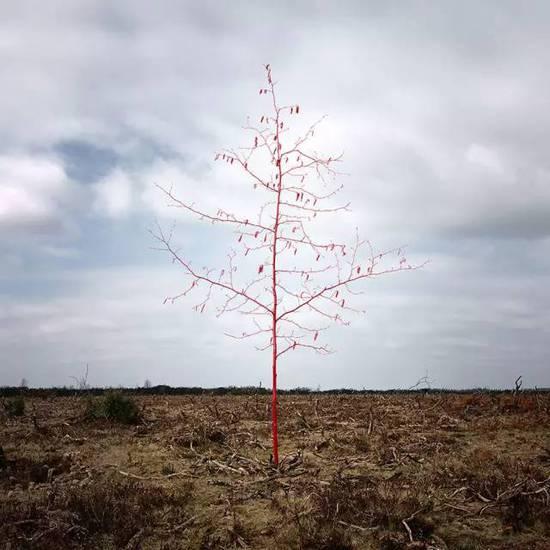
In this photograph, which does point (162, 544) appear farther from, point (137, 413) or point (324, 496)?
point (137, 413)

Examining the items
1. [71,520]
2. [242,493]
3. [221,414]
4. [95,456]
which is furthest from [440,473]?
[221,414]

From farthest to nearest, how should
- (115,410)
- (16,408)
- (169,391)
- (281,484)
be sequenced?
(169,391)
(16,408)
(115,410)
(281,484)

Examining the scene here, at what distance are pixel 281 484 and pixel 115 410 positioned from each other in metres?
8.04

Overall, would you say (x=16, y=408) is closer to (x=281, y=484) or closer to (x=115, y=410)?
(x=115, y=410)

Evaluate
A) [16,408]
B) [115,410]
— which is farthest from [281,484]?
[16,408]

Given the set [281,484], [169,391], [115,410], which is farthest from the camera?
[169,391]

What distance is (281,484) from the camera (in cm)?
919

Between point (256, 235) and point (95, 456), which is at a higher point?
point (256, 235)

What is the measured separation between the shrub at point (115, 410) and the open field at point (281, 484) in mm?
781

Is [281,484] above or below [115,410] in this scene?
below

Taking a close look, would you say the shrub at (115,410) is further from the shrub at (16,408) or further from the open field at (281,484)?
the shrub at (16,408)

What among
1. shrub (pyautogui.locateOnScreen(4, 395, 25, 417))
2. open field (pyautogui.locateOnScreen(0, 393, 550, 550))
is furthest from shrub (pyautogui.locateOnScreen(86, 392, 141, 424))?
shrub (pyautogui.locateOnScreen(4, 395, 25, 417))

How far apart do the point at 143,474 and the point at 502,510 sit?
19.3 feet

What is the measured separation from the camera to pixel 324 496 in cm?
831
